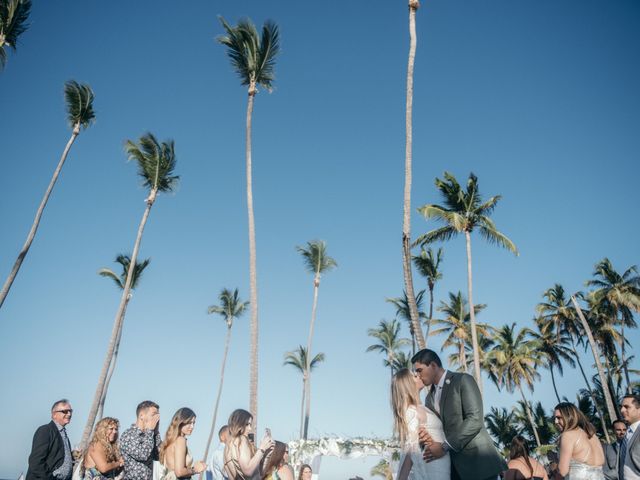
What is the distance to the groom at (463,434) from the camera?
3.45 metres

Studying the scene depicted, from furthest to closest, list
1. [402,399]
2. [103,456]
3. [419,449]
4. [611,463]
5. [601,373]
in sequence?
[601,373] → [611,463] → [103,456] → [402,399] → [419,449]

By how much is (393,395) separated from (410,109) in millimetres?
12837

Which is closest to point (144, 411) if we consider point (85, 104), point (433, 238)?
point (433, 238)

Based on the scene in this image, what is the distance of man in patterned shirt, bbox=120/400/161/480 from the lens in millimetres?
5551

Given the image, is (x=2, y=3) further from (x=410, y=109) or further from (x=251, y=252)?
(x=410, y=109)

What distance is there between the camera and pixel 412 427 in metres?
3.67

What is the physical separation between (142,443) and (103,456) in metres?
0.46

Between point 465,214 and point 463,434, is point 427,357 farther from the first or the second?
point 465,214

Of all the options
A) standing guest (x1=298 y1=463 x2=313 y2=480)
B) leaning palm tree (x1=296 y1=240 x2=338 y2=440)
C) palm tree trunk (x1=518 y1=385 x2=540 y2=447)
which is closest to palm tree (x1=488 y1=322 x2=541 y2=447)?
palm tree trunk (x1=518 y1=385 x2=540 y2=447)

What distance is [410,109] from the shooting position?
49.4ft

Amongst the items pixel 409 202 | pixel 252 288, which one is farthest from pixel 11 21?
pixel 409 202

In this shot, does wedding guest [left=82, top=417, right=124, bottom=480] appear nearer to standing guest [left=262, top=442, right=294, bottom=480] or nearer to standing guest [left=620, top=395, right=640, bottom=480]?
standing guest [left=262, top=442, right=294, bottom=480]

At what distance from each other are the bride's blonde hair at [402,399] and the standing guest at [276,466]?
2.28 meters

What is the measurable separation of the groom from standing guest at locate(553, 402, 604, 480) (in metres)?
1.47
